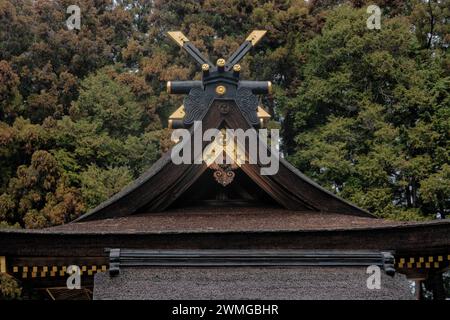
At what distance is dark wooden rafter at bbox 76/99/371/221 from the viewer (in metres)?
9.65

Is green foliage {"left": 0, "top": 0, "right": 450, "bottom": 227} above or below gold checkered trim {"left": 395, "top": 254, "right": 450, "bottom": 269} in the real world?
above

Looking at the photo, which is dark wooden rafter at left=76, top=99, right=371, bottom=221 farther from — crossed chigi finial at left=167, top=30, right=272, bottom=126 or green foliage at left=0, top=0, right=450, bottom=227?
green foliage at left=0, top=0, right=450, bottom=227

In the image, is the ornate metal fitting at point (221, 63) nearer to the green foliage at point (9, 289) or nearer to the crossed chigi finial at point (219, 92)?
Result: the crossed chigi finial at point (219, 92)

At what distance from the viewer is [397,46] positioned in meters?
23.6

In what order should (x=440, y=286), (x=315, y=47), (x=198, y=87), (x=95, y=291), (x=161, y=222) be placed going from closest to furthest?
1. (x=95, y=291)
2. (x=161, y=222)
3. (x=198, y=87)
4. (x=440, y=286)
5. (x=315, y=47)

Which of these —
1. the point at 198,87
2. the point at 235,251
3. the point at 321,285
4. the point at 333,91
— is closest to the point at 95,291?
the point at 235,251

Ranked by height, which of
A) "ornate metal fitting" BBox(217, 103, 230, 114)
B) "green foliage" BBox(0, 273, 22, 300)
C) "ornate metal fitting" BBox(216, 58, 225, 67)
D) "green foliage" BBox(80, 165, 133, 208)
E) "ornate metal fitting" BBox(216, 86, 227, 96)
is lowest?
"green foliage" BBox(0, 273, 22, 300)

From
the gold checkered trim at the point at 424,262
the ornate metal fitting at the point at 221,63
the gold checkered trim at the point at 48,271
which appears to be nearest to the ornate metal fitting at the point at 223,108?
the ornate metal fitting at the point at 221,63

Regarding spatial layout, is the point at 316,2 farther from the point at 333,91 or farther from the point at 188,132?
the point at 188,132

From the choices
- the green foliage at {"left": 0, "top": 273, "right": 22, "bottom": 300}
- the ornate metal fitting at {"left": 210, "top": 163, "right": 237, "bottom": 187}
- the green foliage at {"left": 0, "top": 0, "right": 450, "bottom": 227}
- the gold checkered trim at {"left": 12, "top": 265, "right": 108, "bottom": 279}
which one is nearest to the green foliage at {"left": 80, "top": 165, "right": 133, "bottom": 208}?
the green foliage at {"left": 0, "top": 0, "right": 450, "bottom": 227}

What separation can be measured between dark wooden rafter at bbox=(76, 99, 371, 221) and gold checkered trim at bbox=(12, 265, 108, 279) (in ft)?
3.45

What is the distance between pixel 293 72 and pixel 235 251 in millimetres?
18133

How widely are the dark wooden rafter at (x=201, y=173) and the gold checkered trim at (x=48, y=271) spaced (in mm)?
1052

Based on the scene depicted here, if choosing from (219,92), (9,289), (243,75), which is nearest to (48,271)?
(219,92)
